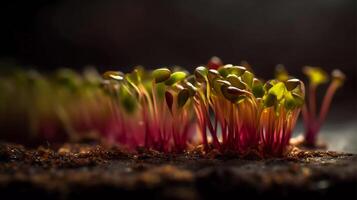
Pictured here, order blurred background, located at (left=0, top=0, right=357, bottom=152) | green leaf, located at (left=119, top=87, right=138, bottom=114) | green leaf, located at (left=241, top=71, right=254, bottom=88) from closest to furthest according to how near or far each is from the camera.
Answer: green leaf, located at (left=241, top=71, right=254, bottom=88), green leaf, located at (left=119, top=87, right=138, bottom=114), blurred background, located at (left=0, top=0, right=357, bottom=152)

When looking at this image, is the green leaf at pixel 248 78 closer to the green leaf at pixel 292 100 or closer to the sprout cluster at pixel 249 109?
the sprout cluster at pixel 249 109

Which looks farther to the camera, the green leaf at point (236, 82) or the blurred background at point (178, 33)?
the blurred background at point (178, 33)

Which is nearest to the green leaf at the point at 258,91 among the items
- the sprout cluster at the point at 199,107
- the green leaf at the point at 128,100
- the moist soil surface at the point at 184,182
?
the sprout cluster at the point at 199,107

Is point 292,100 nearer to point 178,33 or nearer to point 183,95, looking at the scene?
point 183,95

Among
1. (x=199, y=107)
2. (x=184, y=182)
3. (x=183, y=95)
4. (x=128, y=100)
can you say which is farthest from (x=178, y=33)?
(x=184, y=182)

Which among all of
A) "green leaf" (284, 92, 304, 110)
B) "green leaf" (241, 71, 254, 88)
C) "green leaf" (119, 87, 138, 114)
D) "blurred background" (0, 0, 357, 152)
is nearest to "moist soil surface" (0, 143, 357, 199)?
"green leaf" (284, 92, 304, 110)

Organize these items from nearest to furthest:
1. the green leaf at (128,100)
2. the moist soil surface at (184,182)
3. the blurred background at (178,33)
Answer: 1. the moist soil surface at (184,182)
2. the green leaf at (128,100)
3. the blurred background at (178,33)

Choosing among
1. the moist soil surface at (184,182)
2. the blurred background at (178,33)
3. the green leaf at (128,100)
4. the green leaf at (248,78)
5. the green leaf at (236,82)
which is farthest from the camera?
the blurred background at (178,33)

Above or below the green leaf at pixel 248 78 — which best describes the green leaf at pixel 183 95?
below

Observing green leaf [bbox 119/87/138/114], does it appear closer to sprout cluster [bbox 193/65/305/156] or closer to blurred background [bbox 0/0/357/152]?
sprout cluster [bbox 193/65/305/156]
